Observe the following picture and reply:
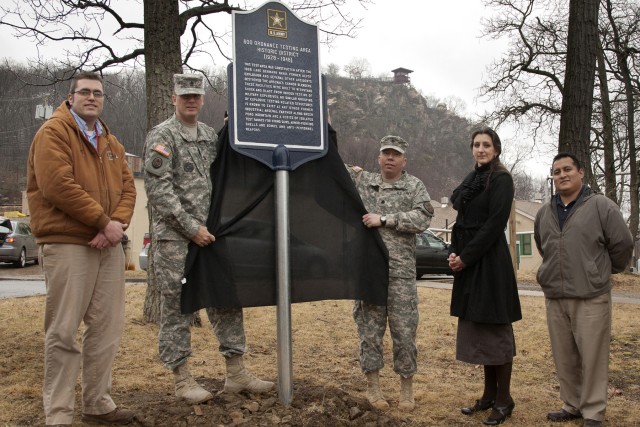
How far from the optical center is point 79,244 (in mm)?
3945

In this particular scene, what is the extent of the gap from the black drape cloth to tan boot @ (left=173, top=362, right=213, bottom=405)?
45 centimetres

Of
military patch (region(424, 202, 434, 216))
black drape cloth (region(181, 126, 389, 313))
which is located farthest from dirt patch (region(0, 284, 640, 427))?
military patch (region(424, 202, 434, 216))

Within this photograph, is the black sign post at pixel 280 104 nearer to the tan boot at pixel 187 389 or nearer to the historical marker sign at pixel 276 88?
the historical marker sign at pixel 276 88

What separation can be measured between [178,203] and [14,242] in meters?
20.5

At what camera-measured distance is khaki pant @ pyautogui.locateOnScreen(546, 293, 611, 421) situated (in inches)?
179

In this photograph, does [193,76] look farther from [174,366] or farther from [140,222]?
[140,222]

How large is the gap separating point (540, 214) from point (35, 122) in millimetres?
64421

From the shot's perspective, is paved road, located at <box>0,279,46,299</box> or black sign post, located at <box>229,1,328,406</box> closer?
black sign post, located at <box>229,1,328,406</box>

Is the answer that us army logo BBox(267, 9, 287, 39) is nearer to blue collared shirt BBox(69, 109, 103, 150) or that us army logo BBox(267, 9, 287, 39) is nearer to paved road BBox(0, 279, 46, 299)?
blue collared shirt BBox(69, 109, 103, 150)

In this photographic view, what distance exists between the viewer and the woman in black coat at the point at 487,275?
15.3 feet

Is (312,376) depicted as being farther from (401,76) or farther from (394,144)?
(401,76)

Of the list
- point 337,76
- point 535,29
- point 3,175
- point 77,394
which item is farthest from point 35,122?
point 337,76

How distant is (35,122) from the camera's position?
61.4 metres

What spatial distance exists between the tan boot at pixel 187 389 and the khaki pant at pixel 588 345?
8.80 ft
